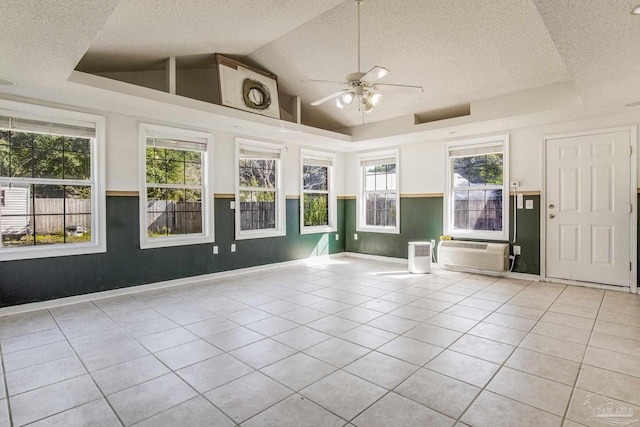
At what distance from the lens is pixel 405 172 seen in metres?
6.31

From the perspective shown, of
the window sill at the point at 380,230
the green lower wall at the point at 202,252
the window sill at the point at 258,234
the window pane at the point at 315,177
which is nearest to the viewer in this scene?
the green lower wall at the point at 202,252

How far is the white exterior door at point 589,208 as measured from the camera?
4.40 m

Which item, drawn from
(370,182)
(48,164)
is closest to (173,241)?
(48,164)

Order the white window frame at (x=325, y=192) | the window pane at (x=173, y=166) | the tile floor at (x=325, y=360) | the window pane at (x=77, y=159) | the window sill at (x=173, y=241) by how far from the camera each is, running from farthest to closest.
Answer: the white window frame at (x=325, y=192) < the window pane at (x=173, y=166) < the window sill at (x=173, y=241) < the window pane at (x=77, y=159) < the tile floor at (x=325, y=360)

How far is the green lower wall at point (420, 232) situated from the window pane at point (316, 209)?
50cm

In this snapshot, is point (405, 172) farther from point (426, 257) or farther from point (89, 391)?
point (89, 391)

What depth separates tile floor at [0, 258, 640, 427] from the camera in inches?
75.1

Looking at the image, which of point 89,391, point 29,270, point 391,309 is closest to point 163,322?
point 89,391

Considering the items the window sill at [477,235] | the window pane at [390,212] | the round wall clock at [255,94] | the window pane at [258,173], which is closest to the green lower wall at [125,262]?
the window pane at [258,173]

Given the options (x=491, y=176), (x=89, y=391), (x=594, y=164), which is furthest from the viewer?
(x=491, y=176)

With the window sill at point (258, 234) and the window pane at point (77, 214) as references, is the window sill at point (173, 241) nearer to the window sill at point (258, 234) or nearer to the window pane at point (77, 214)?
the window sill at point (258, 234)

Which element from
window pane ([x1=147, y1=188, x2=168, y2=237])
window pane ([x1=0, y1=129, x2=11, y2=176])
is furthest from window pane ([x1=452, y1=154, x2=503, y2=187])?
window pane ([x1=0, y1=129, x2=11, y2=176])

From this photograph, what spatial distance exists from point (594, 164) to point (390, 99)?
281 centimetres

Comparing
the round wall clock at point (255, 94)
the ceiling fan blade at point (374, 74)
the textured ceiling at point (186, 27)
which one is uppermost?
the textured ceiling at point (186, 27)
